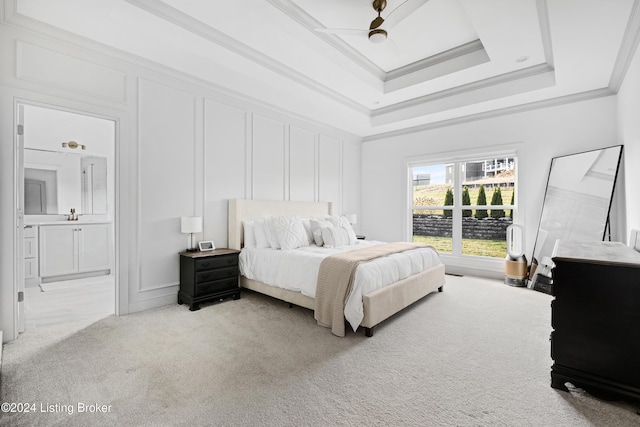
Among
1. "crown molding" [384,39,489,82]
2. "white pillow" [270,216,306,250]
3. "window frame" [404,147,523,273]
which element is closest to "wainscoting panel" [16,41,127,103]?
"white pillow" [270,216,306,250]

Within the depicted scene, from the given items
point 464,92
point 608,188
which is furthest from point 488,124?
point 608,188

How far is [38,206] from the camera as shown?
16.3 ft

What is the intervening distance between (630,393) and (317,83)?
4.24m

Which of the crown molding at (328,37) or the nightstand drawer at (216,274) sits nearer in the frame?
the crown molding at (328,37)

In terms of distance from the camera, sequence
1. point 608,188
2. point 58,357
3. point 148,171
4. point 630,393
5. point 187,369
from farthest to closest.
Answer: point 608,188 → point 148,171 → point 58,357 → point 187,369 → point 630,393

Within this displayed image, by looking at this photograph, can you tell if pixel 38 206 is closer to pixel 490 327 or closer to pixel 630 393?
pixel 490 327

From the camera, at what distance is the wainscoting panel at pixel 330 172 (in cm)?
574

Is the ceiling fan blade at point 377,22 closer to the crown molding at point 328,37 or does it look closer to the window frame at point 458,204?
the crown molding at point 328,37

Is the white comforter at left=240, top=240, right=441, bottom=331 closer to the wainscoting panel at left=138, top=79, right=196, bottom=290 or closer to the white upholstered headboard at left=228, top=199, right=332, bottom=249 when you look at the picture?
the white upholstered headboard at left=228, top=199, right=332, bottom=249

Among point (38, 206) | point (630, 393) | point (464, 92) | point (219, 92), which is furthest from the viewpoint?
point (38, 206)

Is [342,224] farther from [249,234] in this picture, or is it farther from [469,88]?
[469,88]

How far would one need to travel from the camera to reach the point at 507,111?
475 cm

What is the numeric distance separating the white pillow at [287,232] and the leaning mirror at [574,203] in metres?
3.13

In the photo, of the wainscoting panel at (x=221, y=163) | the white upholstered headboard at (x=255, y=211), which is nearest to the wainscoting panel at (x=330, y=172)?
the white upholstered headboard at (x=255, y=211)
